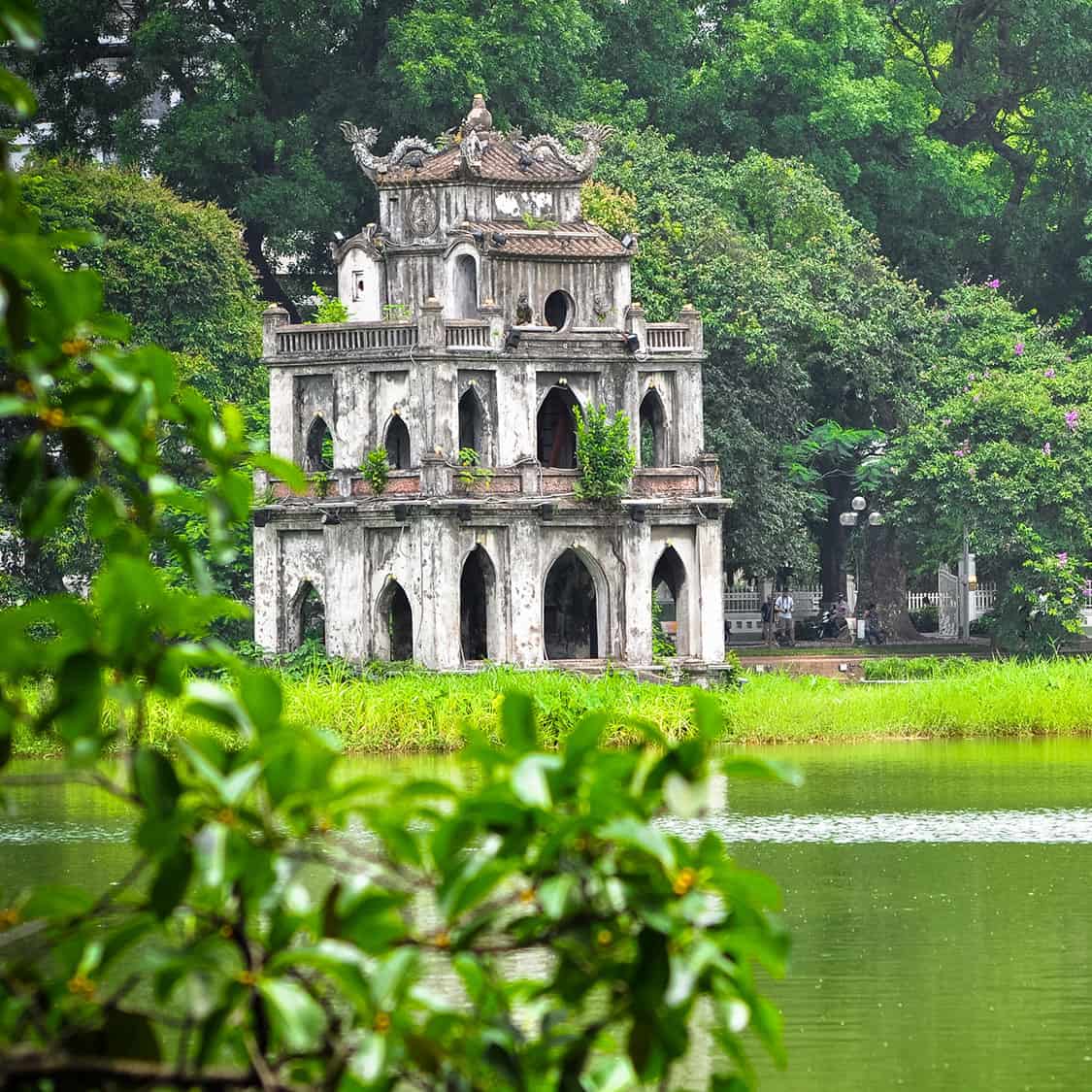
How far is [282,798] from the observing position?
16.5 ft

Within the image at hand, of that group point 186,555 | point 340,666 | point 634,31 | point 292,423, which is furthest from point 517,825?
point 634,31

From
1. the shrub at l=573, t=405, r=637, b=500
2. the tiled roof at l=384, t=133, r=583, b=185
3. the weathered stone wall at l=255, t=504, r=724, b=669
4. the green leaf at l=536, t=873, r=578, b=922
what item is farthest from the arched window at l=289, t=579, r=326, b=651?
the green leaf at l=536, t=873, r=578, b=922

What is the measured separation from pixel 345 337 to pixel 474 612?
4297 mm

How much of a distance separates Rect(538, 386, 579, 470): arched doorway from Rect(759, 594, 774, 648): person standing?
27.2ft

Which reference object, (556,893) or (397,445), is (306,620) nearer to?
(397,445)

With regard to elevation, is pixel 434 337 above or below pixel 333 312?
below

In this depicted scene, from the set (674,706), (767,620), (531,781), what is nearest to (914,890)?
(674,706)

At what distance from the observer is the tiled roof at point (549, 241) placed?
120 ft

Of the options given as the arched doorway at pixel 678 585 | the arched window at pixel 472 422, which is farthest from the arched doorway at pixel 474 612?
the arched doorway at pixel 678 585

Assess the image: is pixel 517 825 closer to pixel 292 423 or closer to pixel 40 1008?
pixel 40 1008

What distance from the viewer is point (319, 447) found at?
3850cm

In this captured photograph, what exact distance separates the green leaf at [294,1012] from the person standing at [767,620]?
39.9m

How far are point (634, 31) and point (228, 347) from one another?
12.9m

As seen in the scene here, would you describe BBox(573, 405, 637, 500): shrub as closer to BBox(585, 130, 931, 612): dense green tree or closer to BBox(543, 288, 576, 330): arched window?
BBox(543, 288, 576, 330): arched window
